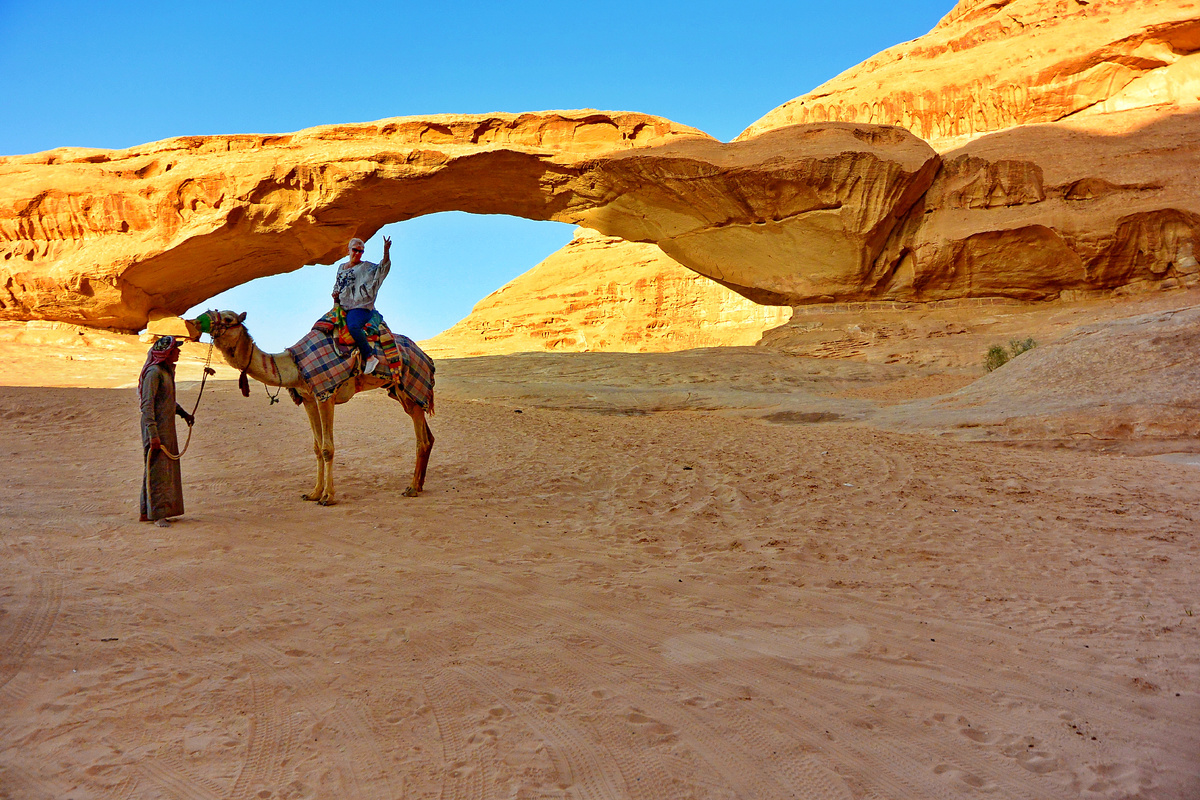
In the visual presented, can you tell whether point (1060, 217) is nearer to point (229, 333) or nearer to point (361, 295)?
point (361, 295)

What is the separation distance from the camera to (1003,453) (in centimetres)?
955

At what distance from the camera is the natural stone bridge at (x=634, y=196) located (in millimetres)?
21828

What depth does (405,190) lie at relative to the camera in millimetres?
23094

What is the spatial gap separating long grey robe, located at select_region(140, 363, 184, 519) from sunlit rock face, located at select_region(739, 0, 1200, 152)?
26.5m

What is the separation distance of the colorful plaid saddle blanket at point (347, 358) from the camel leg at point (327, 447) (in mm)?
148

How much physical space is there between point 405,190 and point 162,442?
17857 millimetres

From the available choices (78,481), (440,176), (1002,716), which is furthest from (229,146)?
(1002,716)

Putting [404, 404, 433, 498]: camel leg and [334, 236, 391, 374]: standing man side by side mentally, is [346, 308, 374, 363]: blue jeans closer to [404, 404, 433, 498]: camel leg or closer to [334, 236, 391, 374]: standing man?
[334, 236, 391, 374]: standing man

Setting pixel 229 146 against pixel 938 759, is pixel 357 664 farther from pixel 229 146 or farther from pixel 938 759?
pixel 229 146

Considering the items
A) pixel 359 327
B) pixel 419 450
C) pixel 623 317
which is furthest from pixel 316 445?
pixel 623 317

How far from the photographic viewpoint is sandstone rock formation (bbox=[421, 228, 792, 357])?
37438 millimetres

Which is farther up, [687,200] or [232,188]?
[232,188]

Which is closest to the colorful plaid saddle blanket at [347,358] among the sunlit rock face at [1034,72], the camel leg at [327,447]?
the camel leg at [327,447]

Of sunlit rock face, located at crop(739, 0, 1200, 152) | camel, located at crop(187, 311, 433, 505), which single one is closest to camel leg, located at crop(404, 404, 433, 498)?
camel, located at crop(187, 311, 433, 505)
